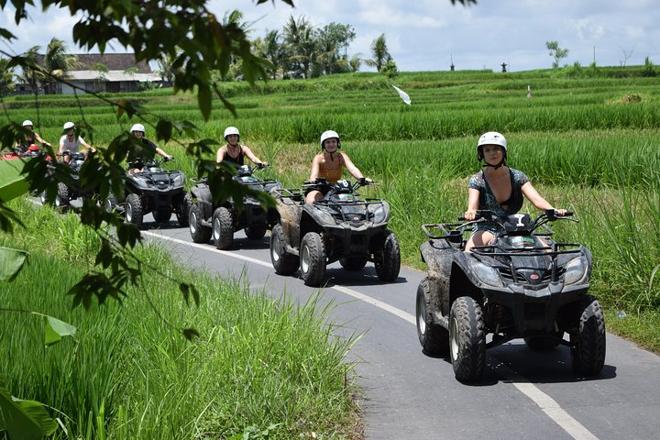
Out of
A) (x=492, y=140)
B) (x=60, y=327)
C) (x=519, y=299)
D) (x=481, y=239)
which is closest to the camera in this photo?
(x=60, y=327)

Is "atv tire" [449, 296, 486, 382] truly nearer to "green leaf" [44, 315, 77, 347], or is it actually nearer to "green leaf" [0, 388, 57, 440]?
"green leaf" [44, 315, 77, 347]

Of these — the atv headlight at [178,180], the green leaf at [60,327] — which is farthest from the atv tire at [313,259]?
the atv headlight at [178,180]

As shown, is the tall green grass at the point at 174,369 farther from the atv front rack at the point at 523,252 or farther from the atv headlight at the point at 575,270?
the atv headlight at the point at 575,270

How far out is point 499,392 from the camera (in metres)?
7.72

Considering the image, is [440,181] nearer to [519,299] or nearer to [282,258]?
[282,258]

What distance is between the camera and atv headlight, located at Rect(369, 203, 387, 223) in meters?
12.8

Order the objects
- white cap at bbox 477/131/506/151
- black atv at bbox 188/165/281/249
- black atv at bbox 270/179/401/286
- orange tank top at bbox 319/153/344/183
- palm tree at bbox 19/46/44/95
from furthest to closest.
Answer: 1. black atv at bbox 188/165/281/249
2. orange tank top at bbox 319/153/344/183
3. black atv at bbox 270/179/401/286
4. white cap at bbox 477/131/506/151
5. palm tree at bbox 19/46/44/95

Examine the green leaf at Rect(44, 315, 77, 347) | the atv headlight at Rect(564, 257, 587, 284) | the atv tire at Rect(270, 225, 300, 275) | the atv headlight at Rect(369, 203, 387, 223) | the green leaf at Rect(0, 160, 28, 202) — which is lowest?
the atv tire at Rect(270, 225, 300, 275)

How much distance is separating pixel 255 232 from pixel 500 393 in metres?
10.4

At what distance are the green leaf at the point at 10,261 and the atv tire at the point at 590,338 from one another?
4157 millimetres

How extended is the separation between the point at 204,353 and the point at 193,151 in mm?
3919

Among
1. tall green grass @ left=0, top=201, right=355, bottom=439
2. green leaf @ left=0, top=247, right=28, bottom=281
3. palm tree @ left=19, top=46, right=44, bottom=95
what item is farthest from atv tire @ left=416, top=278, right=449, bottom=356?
palm tree @ left=19, top=46, right=44, bottom=95

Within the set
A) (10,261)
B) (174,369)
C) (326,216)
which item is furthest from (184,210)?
(10,261)

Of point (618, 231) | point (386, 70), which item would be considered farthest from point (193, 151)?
point (386, 70)
